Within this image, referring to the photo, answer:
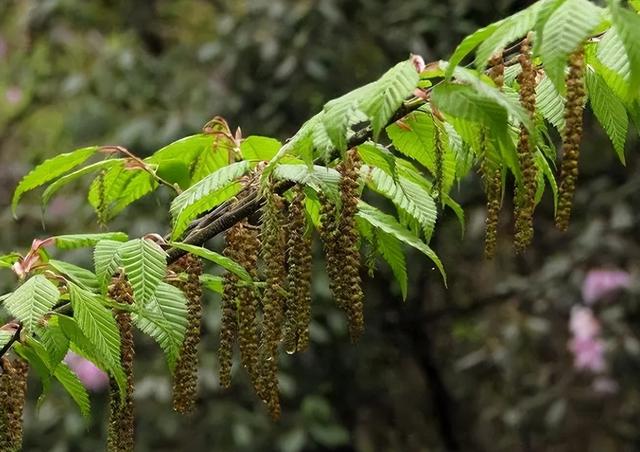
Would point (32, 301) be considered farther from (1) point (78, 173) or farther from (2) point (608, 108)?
(2) point (608, 108)

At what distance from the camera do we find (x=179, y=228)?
88cm

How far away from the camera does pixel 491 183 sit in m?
0.78

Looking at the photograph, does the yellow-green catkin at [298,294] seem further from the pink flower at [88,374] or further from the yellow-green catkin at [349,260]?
the pink flower at [88,374]

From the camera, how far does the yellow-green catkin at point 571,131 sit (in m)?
0.71

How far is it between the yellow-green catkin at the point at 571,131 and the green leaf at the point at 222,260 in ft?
0.77

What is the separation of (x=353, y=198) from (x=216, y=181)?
0.12 meters

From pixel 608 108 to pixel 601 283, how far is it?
6.08 ft

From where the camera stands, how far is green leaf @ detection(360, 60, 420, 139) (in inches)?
28.4

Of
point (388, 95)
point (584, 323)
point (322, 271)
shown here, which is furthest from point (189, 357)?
point (584, 323)

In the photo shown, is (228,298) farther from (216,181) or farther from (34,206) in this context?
(34,206)

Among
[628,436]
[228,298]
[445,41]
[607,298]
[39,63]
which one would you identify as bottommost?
[628,436]

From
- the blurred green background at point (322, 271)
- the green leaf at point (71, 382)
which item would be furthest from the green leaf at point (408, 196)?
the blurred green background at point (322, 271)

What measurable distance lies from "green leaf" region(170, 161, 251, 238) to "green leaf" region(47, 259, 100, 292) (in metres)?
0.09

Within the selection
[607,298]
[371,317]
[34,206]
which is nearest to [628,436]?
[607,298]
